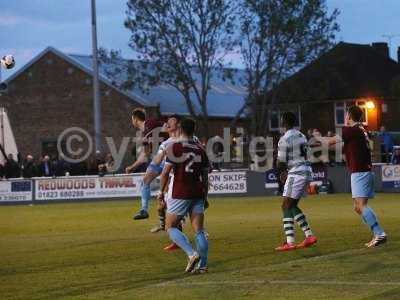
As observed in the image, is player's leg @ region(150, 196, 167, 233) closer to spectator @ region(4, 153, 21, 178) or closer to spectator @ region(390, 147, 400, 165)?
spectator @ region(390, 147, 400, 165)

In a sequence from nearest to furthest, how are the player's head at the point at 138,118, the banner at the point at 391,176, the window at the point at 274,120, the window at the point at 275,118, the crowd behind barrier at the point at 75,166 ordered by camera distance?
the player's head at the point at 138,118, the banner at the point at 391,176, the crowd behind barrier at the point at 75,166, the window at the point at 275,118, the window at the point at 274,120

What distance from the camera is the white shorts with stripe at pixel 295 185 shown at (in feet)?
51.3

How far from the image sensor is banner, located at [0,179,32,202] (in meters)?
41.5

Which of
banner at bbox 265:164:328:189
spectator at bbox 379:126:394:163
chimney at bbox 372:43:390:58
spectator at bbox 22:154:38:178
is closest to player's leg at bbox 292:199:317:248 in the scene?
banner at bbox 265:164:328:189

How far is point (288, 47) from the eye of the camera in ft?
185

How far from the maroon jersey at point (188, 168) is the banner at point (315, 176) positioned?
79.6ft

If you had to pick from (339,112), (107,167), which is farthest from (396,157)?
(339,112)

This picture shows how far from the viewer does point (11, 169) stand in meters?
43.7

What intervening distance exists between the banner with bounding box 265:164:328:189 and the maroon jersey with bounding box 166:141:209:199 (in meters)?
24.3

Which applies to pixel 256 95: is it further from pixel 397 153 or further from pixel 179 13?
pixel 397 153

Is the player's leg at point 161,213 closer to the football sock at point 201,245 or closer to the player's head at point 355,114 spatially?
the player's head at point 355,114

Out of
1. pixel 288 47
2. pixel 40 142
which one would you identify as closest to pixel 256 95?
pixel 288 47

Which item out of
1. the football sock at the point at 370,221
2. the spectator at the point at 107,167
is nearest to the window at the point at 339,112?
the spectator at the point at 107,167

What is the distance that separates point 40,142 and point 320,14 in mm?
22567
